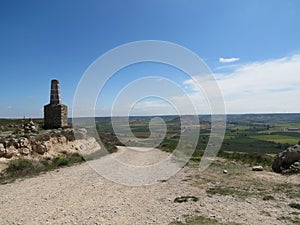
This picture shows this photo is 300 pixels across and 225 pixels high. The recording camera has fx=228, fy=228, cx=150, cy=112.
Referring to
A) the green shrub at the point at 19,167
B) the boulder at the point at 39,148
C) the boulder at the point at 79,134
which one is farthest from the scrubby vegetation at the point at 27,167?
the boulder at the point at 79,134

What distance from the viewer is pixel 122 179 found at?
446 inches

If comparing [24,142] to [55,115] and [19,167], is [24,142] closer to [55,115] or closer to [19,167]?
[19,167]

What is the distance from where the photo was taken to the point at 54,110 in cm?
1983

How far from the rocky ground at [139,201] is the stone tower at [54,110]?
8958 mm

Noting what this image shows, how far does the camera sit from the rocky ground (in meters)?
6.48

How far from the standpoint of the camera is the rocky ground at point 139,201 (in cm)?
648

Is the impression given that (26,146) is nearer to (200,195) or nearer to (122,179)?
(122,179)

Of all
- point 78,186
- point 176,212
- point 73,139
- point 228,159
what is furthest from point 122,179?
point 228,159

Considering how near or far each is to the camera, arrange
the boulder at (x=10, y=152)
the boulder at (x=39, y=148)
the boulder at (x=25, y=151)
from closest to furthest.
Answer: the boulder at (x=10, y=152)
the boulder at (x=25, y=151)
the boulder at (x=39, y=148)

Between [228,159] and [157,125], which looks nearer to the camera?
[228,159]

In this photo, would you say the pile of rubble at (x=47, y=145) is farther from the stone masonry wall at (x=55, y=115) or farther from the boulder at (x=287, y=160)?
the boulder at (x=287, y=160)

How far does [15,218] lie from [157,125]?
4273 cm

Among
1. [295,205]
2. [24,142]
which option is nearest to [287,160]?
[295,205]

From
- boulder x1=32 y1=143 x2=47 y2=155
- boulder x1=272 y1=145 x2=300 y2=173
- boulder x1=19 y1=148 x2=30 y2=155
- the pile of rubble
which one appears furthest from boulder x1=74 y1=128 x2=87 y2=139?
boulder x1=272 y1=145 x2=300 y2=173
